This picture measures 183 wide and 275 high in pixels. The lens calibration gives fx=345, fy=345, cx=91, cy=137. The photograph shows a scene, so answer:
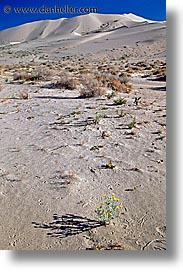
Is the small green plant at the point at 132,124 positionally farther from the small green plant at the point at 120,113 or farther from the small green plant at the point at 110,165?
the small green plant at the point at 110,165

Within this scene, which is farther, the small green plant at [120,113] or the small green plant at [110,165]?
the small green plant at [120,113]

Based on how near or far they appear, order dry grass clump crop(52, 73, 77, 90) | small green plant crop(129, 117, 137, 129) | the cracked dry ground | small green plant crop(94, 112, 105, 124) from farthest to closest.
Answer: dry grass clump crop(52, 73, 77, 90), small green plant crop(94, 112, 105, 124), small green plant crop(129, 117, 137, 129), the cracked dry ground

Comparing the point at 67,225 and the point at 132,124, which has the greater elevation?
the point at 132,124

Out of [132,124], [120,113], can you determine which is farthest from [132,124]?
[120,113]

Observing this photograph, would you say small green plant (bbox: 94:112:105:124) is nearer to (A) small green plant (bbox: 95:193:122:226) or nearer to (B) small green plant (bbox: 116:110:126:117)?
(B) small green plant (bbox: 116:110:126:117)

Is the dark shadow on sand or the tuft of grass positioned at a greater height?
the tuft of grass

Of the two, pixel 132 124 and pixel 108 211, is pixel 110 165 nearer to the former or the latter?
pixel 108 211

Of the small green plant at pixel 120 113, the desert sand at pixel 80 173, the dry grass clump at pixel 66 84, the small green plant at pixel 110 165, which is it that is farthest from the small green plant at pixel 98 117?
the dry grass clump at pixel 66 84

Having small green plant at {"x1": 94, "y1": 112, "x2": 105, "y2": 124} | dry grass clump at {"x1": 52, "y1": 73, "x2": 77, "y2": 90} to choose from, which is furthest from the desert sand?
dry grass clump at {"x1": 52, "y1": 73, "x2": 77, "y2": 90}

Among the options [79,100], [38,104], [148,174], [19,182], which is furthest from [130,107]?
[19,182]

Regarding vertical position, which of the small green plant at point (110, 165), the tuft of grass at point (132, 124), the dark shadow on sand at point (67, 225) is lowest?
the dark shadow on sand at point (67, 225)

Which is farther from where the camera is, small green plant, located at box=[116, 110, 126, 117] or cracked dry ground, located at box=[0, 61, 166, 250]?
small green plant, located at box=[116, 110, 126, 117]

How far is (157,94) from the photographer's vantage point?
9398 mm

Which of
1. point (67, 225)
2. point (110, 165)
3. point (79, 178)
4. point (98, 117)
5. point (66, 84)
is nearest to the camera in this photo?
point (67, 225)
